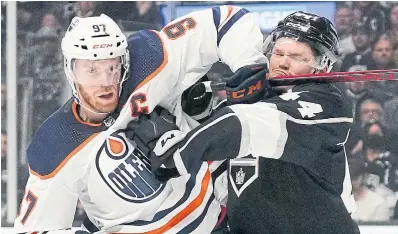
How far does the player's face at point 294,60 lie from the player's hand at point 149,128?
31 centimetres

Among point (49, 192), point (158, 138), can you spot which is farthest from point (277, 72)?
point (49, 192)

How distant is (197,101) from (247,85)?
0.32 meters

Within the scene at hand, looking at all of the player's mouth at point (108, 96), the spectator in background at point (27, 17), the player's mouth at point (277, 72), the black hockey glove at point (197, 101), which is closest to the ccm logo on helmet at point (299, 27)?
the player's mouth at point (277, 72)

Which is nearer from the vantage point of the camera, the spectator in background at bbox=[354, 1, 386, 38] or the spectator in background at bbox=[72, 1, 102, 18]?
the spectator in background at bbox=[354, 1, 386, 38]

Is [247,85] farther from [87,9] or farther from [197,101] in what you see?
[87,9]

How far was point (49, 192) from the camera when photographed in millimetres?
2559

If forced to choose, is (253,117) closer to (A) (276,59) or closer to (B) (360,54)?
(A) (276,59)

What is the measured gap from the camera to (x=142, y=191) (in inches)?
99.6

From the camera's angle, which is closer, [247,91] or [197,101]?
[247,91]

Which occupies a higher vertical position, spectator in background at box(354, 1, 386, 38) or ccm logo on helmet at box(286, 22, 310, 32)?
ccm logo on helmet at box(286, 22, 310, 32)

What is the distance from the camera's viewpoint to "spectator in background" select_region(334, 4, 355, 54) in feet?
13.3

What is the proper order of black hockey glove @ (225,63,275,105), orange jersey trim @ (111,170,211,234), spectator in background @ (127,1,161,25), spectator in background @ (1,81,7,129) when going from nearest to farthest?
black hockey glove @ (225,63,275,105)
orange jersey trim @ (111,170,211,234)
spectator in background @ (127,1,161,25)
spectator in background @ (1,81,7,129)

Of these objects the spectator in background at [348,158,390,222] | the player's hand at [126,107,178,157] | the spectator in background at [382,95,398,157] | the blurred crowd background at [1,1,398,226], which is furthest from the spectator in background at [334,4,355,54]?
the player's hand at [126,107,178,157]

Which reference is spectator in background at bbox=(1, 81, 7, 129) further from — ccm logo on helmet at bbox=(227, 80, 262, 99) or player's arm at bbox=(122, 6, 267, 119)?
ccm logo on helmet at bbox=(227, 80, 262, 99)
